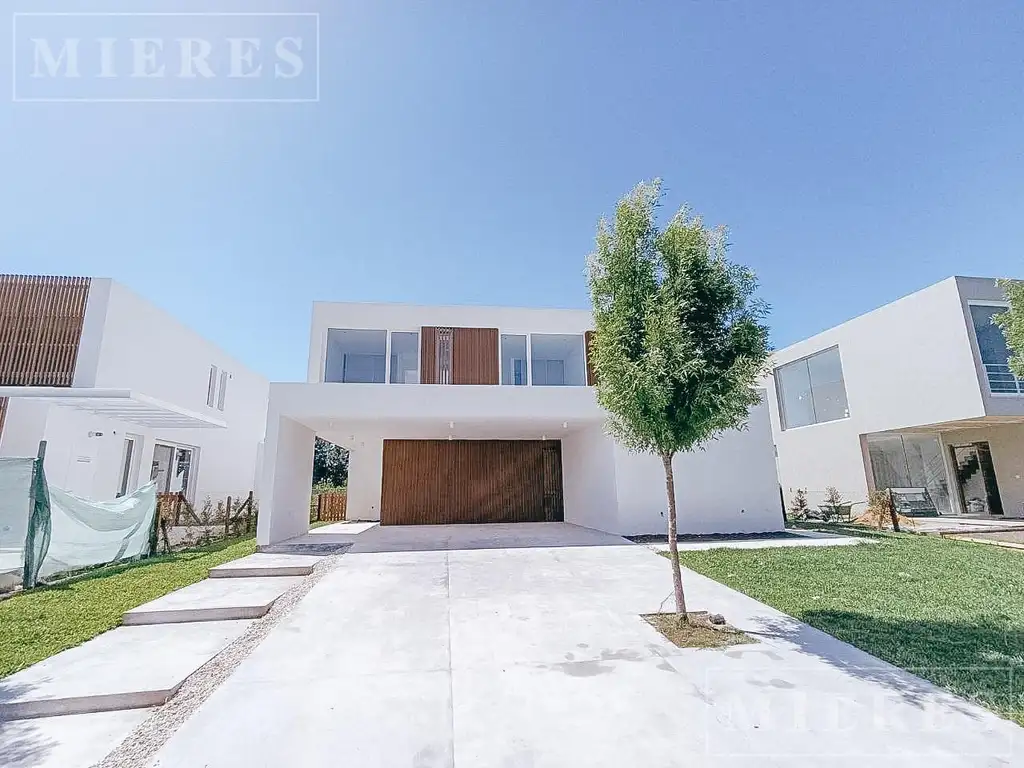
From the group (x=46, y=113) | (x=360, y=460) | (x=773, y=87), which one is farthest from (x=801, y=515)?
(x=46, y=113)

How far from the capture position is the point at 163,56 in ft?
18.4

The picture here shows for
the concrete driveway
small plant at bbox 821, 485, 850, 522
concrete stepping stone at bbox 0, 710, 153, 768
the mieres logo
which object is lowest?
concrete stepping stone at bbox 0, 710, 153, 768

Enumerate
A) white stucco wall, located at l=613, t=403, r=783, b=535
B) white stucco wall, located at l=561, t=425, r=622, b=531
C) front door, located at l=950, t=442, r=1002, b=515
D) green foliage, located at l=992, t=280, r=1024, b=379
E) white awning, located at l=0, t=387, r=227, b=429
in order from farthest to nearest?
front door, located at l=950, t=442, r=1002, b=515 < white stucco wall, located at l=561, t=425, r=622, b=531 < white stucco wall, located at l=613, t=403, r=783, b=535 < white awning, located at l=0, t=387, r=227, b=429 < green foliage, located at l=992, t=280, r=1024, b=379

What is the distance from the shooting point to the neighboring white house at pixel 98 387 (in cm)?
1005

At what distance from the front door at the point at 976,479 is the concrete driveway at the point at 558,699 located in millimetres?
17105

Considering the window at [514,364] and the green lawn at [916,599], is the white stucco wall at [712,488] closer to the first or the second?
the green lawn at [916,599]

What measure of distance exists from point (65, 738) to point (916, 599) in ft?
28.6

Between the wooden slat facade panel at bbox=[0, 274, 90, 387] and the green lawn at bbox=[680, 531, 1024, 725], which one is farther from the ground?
the wooden slat facade panel at bbox=[0, 274, 90, 387]

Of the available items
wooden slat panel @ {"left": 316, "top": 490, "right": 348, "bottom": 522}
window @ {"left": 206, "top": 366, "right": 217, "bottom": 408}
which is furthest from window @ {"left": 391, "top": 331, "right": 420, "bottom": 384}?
window @ {"left": 206, "top": 366, "right": 217, "bottom": 408}

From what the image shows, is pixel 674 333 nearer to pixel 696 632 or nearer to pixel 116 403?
pixel 696 632

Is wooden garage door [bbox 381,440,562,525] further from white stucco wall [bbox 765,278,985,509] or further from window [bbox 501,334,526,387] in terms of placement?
white stucco wall [bbox 765,278,985,509]

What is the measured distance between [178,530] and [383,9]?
12.7m

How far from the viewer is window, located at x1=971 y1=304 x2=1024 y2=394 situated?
13.5 metres

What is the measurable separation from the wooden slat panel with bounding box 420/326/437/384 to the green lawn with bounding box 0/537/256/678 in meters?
7.22
